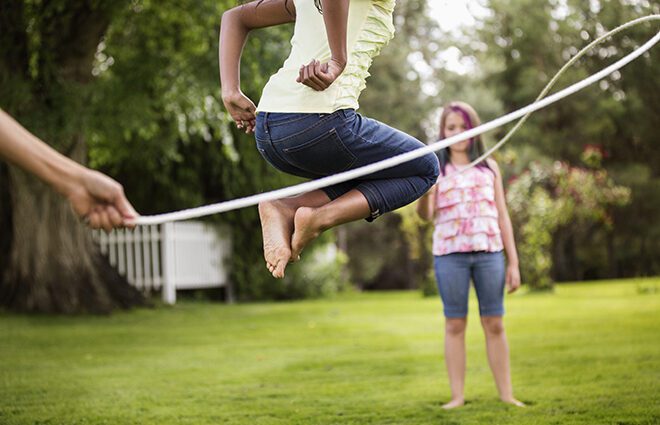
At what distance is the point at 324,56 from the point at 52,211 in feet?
35.5

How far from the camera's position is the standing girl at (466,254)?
5.25 m

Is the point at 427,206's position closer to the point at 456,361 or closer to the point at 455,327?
the point at 455,327

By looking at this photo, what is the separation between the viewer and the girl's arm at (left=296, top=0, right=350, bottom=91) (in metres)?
2.97

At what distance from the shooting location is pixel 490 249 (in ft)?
17.2

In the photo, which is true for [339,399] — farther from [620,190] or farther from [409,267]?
[409,267]

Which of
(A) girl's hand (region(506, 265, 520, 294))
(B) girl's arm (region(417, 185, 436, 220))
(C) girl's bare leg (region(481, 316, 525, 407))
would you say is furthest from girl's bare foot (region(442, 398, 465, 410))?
(B) girl's arm (region(417, 185, 436, 220))

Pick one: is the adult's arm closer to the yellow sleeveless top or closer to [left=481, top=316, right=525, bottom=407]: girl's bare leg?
the yellow sleeveless top

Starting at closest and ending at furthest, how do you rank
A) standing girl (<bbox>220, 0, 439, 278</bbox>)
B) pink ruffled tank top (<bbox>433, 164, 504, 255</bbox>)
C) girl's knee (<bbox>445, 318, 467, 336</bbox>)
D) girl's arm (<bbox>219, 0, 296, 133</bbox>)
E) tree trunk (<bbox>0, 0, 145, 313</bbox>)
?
standing girl (<bbox>220, 0, 439, 278</bbox>)
girl's arm (<bbox>219, 0, 296, 133</bbox>)
pink ruffled tank top (<bbox>433, 164, 504, 255</bbox>)
girl's knee (<bbox>445, 318, 467, 336</bbox>)
tree trunk (<bbox>0, 0, 145, 313</bbox>)

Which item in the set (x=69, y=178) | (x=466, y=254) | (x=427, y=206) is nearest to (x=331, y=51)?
(x=69, y=178)

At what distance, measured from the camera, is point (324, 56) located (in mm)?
3104

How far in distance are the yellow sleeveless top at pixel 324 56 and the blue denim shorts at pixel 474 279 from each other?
222cm

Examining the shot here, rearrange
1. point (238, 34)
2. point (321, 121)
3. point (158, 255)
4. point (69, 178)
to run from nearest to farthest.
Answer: point (69, 178), point (321, 121), point (238, 34), point (158, 255)

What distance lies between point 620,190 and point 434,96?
977 cm

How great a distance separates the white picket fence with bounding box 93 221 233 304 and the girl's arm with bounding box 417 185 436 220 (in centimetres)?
1067
